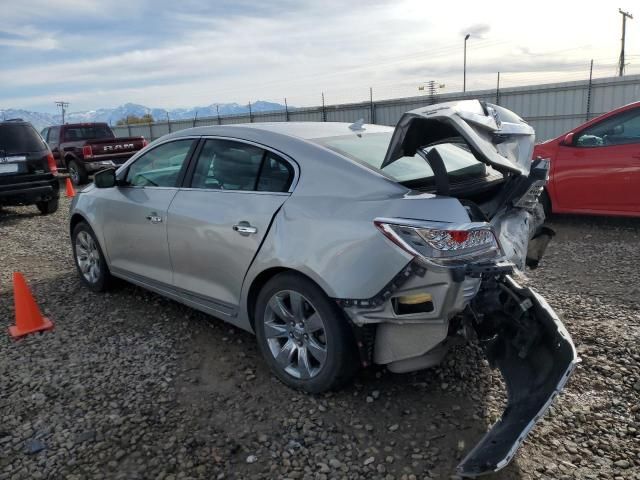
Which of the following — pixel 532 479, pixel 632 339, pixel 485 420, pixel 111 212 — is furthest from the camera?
pixel 111 212

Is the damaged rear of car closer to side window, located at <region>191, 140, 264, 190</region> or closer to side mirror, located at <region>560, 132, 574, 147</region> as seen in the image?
side window, located at <region>191, 140, 264, 190</region>

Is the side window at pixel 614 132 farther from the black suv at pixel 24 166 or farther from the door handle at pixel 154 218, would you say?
the black suv at pixel 24 166

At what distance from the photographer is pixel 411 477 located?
8.25ft

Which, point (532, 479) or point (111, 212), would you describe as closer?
point (532, 479)

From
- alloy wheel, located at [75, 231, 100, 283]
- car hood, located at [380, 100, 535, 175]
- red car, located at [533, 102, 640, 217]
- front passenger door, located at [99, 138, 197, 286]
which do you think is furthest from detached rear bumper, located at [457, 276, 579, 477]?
red car, located at [533, 102, 640, 217]

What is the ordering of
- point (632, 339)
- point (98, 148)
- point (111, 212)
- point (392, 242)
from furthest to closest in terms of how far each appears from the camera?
1. point (98, 148)
2. point (111, 212)
3. point (632, 339)
4. point (392, 242)

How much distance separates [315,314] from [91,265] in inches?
122

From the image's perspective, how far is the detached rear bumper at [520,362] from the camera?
231 cm

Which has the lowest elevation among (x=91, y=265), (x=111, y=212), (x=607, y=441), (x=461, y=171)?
(x=607, y=441)

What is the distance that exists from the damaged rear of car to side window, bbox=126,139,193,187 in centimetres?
143

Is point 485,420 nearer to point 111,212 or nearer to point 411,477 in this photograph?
point 411,477

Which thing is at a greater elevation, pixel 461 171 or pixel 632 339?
pixel 461 171

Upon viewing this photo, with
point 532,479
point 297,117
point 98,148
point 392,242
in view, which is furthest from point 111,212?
point 297,117

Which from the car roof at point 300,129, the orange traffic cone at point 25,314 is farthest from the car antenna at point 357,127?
the orange traffic cone at point 25,314
